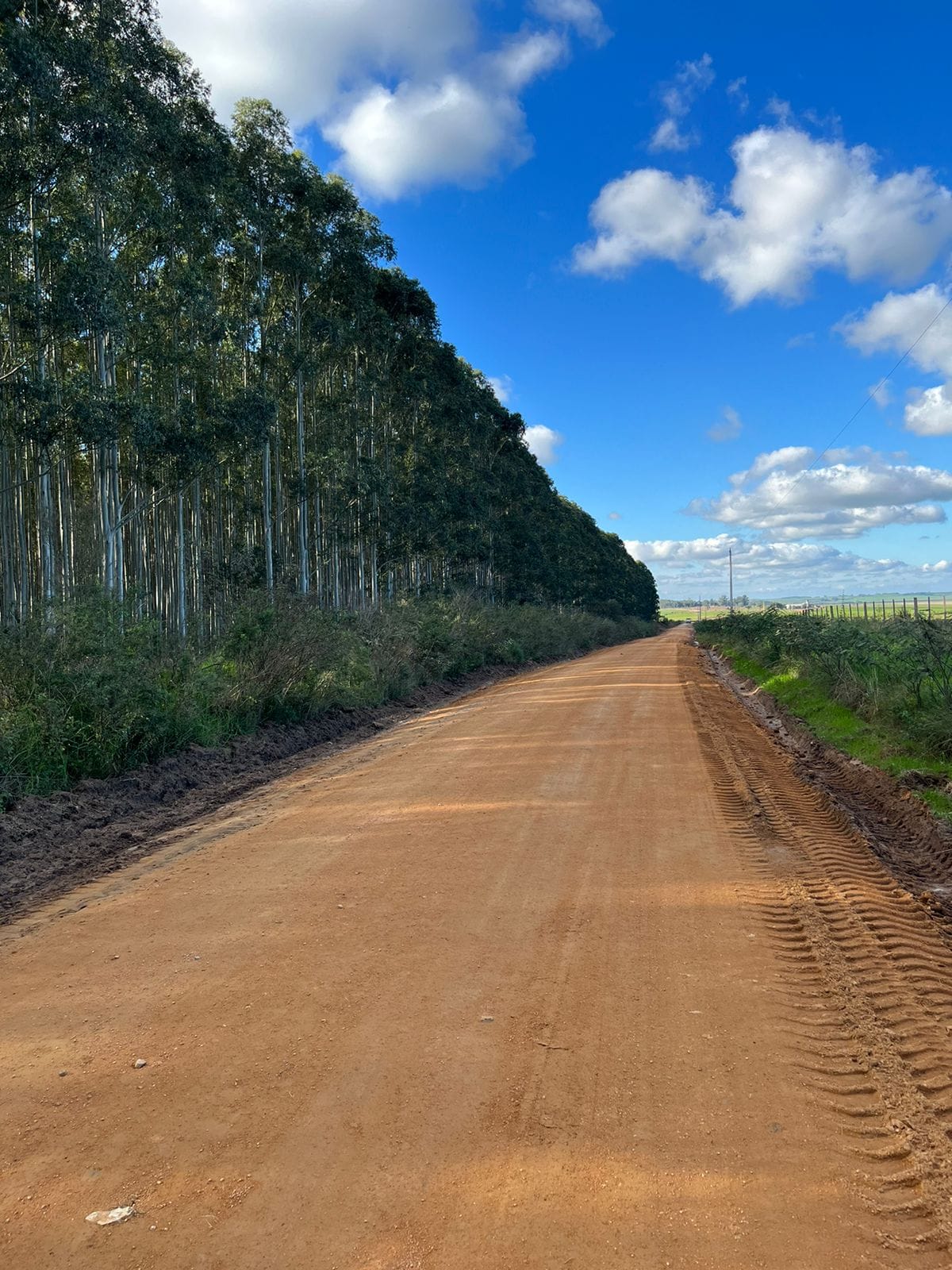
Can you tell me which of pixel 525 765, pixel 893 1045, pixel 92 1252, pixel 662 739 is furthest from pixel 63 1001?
pixel 662 739

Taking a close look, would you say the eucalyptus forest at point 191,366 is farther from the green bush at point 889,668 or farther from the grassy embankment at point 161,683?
the green bush at point 889,668

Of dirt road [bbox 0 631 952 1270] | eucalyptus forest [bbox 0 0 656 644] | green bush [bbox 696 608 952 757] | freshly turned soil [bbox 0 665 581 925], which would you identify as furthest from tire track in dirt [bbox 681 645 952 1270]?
eucalyptus forest [bbox 0 0 656 644]

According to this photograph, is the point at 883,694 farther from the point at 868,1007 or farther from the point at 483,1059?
the point at 483,1059

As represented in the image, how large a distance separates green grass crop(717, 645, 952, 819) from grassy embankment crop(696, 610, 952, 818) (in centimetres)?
2

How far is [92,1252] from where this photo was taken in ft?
7.44

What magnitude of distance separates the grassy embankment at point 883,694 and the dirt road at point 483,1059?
4.22 meters

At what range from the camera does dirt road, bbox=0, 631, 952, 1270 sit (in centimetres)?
233

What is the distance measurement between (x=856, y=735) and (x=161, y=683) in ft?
32.7

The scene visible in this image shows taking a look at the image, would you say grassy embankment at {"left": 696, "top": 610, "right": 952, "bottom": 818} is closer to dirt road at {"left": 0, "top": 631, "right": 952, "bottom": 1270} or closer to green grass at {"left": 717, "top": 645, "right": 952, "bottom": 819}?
green grass at {"left": 717, "top": 645, "right": 952, "bottom": 819}

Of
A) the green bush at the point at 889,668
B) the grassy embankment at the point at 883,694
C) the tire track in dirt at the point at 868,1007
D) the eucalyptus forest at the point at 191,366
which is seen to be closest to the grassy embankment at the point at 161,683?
the eucalyptus forest at the point at 191,366

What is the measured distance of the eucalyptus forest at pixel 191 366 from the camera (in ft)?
46.6

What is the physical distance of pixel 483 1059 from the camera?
125 inches

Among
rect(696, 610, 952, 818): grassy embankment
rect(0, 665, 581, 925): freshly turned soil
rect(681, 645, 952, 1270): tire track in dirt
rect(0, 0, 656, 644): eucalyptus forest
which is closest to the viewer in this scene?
rect(681, 645, 952, 1270): tire track in dirt

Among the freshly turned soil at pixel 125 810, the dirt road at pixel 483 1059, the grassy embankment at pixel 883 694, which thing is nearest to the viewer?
the dirt road at pixel 483 1059
